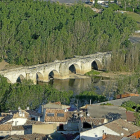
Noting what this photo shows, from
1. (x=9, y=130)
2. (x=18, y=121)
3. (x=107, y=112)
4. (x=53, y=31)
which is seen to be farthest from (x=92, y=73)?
(x=9, y=130)

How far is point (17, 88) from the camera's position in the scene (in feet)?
204

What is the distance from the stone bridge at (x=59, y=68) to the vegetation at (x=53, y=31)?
269 cm

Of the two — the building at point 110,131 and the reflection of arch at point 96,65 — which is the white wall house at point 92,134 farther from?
the reflection of arch at point 96,65

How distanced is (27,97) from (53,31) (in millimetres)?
42895

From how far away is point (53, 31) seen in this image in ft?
330

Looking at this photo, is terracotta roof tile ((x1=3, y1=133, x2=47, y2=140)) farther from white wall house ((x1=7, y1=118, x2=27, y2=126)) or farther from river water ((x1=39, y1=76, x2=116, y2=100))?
river water ((x1=39, y1=76, x2=116, y2=100))

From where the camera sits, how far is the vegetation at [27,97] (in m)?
57.5

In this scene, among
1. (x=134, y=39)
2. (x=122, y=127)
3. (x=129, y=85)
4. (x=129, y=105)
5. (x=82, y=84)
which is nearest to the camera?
(x=122, y=127)

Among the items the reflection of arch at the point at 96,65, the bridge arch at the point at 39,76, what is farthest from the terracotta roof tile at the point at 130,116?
the reflection of arch at the point at 96,65

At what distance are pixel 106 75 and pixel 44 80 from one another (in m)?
9.66

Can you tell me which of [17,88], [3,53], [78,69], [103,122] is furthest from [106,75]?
[103,122]

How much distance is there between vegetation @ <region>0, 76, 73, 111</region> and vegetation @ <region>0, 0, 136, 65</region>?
28.4 metres

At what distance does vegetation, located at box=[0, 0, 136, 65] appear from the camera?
92312mm

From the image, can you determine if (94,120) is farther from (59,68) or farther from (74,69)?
(74,69)
